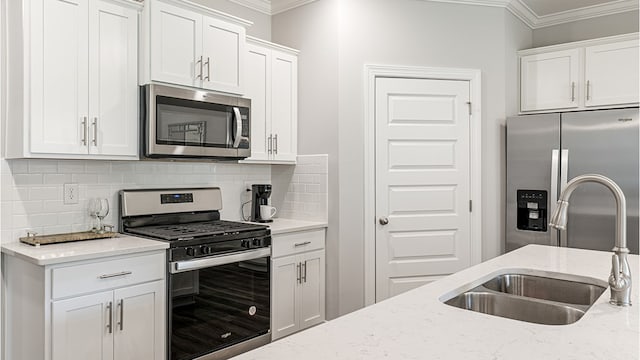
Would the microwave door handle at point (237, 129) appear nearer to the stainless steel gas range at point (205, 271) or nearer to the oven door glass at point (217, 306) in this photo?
the stainless steel gas range at point (205, 271)

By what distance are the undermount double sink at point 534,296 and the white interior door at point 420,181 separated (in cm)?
166

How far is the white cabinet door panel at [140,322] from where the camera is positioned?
2.30 meters

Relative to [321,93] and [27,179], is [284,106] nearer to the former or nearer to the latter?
[321,93]

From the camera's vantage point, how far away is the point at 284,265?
10.7 ft

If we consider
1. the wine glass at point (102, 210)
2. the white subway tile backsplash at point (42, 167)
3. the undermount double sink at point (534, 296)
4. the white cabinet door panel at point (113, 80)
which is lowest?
the undermount double sink at point (534, 296)

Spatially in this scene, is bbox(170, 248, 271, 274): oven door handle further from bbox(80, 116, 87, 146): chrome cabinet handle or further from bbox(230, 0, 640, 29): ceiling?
bbox(230, 0, 640, 29): ceiling

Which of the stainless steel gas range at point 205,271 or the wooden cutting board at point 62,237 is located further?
the stainless steel gas range at point 205,271

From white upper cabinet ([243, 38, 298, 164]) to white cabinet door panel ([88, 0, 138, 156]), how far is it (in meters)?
0.93

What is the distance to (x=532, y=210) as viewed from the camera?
3619 mm

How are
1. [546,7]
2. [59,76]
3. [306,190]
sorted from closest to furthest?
[59,76] → [306,190] → [546,7]

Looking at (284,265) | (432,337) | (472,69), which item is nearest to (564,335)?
(432,337)

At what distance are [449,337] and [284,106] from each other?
9.19 ft

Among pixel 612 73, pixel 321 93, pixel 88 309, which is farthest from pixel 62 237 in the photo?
pixel 612 73

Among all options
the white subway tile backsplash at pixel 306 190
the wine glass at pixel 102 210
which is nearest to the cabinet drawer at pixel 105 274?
the wine glass at pixel 102 210
